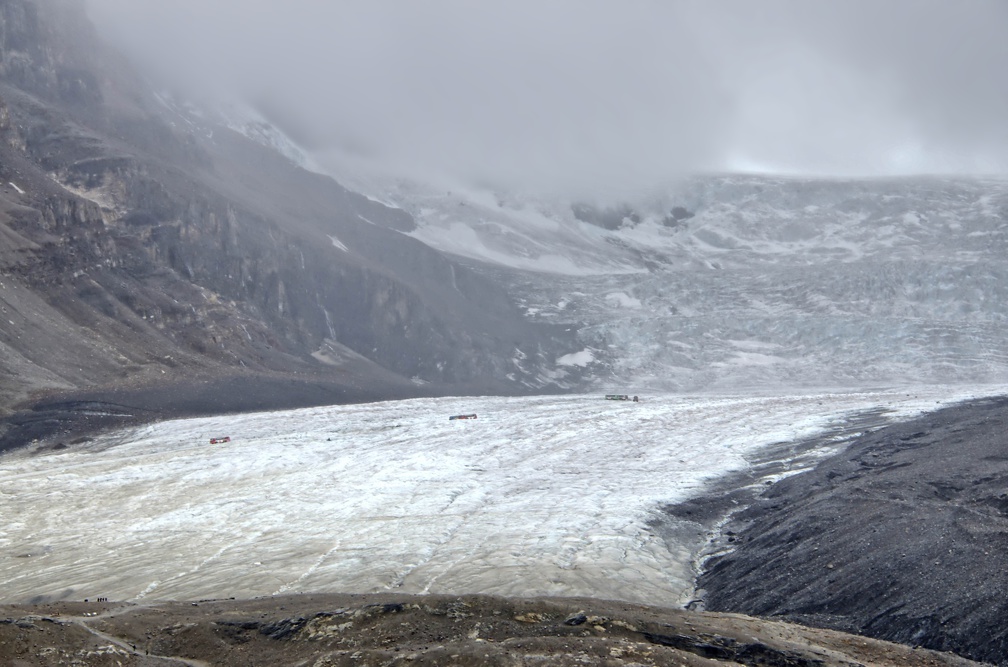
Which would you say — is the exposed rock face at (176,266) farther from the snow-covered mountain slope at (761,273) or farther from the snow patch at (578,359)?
the snow-covered mountain slope at (761,273)

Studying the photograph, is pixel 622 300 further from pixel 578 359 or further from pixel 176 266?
pixel 176 266

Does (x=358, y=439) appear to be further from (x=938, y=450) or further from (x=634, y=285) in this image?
(x=634, y=285)

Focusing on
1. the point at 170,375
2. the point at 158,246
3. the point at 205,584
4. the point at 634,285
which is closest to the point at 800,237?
the point at 634,285

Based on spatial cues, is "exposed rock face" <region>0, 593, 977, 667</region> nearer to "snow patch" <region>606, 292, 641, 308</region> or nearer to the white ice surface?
the white ice surface

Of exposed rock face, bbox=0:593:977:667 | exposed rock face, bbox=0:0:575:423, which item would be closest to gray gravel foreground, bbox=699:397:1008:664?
exposed rock face, bbox=0:593:977:667

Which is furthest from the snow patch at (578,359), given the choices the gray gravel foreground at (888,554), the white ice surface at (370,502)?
the gray gravel foreground at (888,554)

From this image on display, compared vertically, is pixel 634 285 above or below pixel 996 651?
above

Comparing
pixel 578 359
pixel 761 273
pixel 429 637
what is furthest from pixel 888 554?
pixel 761 273
